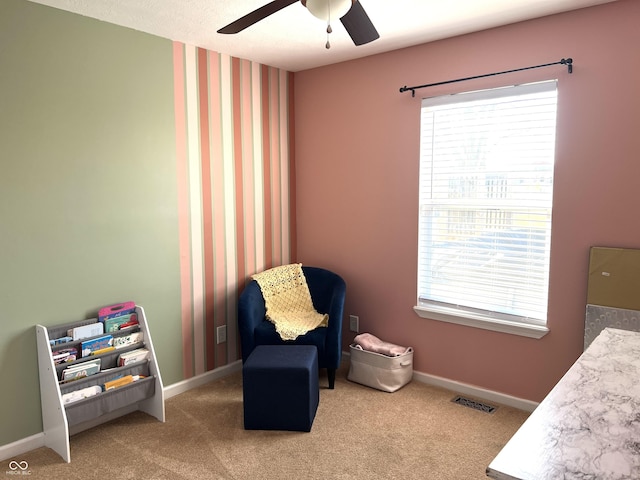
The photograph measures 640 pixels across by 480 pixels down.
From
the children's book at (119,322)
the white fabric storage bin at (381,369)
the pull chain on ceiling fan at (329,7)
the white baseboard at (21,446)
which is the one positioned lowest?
the white baseboard at (21,446)

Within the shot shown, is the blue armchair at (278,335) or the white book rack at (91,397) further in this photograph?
the blue armchair at (278,335)

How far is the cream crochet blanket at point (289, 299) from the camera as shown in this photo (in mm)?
3443

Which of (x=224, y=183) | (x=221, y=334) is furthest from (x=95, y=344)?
(x=224, y=183)

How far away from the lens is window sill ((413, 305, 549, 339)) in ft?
9.52

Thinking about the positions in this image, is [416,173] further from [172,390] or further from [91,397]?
[91,397]

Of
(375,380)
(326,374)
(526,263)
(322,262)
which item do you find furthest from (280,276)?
(526,263)

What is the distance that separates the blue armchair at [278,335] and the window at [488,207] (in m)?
0.60

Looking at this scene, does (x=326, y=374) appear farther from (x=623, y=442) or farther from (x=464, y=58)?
(x=623, y=442)

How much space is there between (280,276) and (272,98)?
1426 millimetres

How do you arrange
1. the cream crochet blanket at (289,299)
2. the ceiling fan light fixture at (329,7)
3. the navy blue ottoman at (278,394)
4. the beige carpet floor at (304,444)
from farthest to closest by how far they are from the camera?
the cream crochet blanket at (289,299) < the navy blue ottoman at (278,394) < the beige carpet floor at (304,444) < the ceiling fan light fixture at (329,7)

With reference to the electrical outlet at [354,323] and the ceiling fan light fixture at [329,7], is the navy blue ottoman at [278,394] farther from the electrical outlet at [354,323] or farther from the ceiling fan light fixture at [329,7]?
the ceiling fan light fixture at [329,7]

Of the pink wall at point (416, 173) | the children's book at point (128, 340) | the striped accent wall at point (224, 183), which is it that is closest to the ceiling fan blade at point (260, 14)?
the striped accent wall at point (224, 183)

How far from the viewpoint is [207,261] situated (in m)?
3.42

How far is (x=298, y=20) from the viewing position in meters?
2.75
